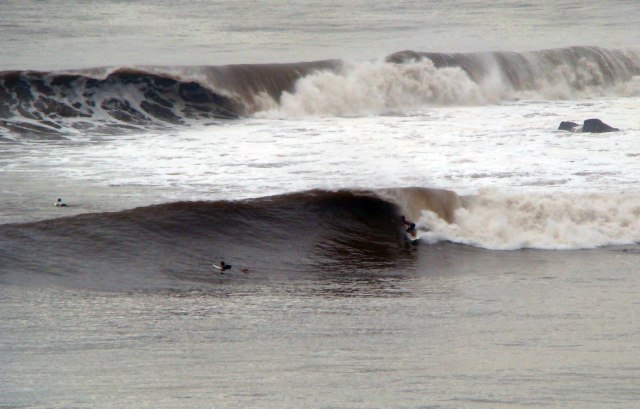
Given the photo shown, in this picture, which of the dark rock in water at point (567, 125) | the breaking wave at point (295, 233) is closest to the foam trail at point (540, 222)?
the breaking wave at point (295, 233)

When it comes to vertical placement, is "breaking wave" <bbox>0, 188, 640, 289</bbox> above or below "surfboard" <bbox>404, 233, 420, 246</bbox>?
above

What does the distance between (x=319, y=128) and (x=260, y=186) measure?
755 cm

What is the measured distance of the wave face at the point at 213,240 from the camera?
13.3m

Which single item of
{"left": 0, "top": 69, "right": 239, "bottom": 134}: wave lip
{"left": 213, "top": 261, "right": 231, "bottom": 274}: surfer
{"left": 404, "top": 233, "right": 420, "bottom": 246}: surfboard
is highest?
{"left": 0, "top": 69, "right": 239, "bottom": 134}: wave lip

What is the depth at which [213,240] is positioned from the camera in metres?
14.9

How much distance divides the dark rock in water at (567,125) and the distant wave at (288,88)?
17.9 ft

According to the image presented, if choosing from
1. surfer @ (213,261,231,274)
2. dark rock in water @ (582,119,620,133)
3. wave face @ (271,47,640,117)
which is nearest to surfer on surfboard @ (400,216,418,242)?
surfer @ (213,261,231,274)

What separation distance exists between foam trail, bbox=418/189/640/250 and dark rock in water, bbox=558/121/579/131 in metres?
7.50

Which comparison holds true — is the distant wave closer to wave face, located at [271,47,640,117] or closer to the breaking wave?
wave face, located at [271,47,640,117]

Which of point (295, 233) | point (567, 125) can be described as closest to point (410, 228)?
point (295, 233)

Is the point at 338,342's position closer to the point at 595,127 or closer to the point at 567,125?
the point at 595,127

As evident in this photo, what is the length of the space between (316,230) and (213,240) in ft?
4.97

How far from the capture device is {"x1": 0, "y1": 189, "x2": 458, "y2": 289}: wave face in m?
13.3

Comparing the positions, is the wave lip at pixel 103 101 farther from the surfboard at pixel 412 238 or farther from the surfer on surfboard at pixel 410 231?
the surfboard at pixel 412 238
